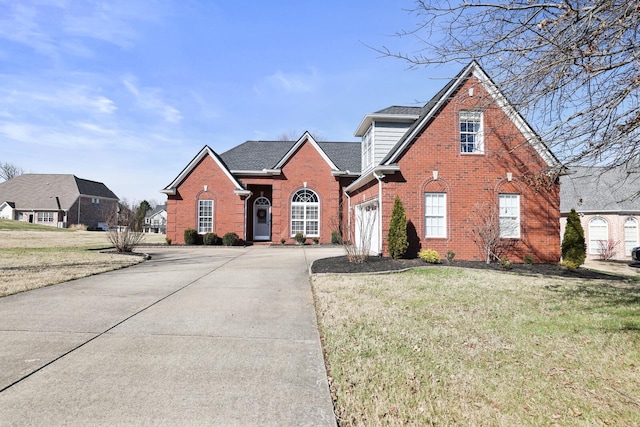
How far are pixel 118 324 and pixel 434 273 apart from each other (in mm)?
8181

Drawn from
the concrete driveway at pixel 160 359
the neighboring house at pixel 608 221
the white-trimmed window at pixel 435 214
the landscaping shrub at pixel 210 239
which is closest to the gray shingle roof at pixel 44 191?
the landscaping shrub at pixel 210 239

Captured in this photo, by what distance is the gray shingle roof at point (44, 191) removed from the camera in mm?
48375

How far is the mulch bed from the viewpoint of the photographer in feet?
35.9

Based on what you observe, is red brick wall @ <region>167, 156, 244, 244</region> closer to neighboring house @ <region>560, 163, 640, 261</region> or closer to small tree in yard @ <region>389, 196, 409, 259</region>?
small tree in yard @ <region>389, 196, 409, 259</region>

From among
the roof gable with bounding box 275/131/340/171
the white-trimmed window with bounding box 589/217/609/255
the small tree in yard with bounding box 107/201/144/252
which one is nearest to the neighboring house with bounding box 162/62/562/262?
the roof gable with bounding box 275/131/340/171

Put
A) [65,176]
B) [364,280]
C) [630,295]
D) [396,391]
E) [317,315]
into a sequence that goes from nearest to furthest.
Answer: [396,391], [317,315], [630,295], [364,280], [65,176]

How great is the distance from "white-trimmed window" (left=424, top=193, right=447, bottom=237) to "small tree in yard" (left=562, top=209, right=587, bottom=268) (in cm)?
429

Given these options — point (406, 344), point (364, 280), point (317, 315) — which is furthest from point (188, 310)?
point (364, 280)

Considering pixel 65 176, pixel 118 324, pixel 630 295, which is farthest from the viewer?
pixel 65 176

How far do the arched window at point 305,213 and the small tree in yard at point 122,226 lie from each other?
32.1ft

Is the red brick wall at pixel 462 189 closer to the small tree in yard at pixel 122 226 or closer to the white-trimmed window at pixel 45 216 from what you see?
the small tree in yard at pixel 122 226

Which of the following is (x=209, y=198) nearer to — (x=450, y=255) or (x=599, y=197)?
(x=450, y=255)

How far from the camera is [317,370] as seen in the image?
3.84 metres

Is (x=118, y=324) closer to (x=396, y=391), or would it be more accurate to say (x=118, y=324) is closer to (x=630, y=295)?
(x=396, y=391)
